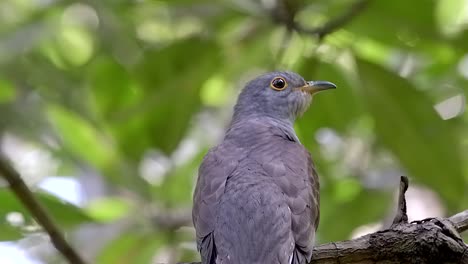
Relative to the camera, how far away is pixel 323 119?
6414mm

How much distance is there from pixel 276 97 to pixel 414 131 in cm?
113

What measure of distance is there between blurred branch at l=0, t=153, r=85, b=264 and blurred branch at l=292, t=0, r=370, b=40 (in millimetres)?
2386

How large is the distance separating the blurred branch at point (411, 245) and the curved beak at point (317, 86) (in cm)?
181

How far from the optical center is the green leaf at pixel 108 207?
23.6 feet

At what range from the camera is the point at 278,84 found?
6430 mm

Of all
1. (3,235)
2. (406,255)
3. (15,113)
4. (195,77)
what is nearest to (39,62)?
(15,113)

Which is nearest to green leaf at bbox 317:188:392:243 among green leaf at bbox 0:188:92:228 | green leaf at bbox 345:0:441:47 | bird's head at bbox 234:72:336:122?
bird's head at bbox 234:72:336:122

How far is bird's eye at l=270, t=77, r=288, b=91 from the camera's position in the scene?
6.38m

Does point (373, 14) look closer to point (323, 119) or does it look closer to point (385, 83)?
point (385, 83)

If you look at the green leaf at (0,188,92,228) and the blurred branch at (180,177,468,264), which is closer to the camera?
the blurred branch at (180,177,468,264)

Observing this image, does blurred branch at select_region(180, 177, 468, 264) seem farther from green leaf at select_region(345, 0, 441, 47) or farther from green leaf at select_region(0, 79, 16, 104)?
green leaf at select_region(0, 79, 16, 104)

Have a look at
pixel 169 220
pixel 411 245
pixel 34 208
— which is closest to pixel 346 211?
pixel 169 220

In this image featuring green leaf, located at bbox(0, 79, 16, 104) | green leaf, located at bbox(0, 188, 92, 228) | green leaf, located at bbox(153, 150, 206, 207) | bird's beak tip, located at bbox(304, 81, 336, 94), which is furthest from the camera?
green leaf, located at bbox(153, 150, 206, 207)

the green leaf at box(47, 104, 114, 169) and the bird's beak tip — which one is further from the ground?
the green leaf at box(47, 104, 114, 169)
